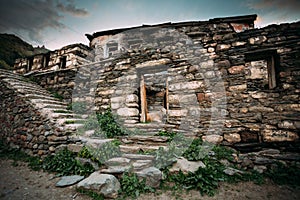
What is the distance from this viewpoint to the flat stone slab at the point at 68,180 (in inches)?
104

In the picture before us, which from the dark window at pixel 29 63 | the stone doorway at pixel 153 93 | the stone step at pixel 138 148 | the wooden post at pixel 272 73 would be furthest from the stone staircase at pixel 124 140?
the dark window at pixel 29 63

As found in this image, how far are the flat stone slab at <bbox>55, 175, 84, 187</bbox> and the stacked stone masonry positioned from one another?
64.9 inches

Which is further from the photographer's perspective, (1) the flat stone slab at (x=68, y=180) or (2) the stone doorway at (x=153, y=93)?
(2) the stone doorway at (x=153, y=93)

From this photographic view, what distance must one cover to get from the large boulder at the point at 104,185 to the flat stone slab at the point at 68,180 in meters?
0.26

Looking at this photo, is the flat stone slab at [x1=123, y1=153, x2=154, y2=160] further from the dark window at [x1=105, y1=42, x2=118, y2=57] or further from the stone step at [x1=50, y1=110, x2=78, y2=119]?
the dark window at [x1=105, y1=42, x2=118, y2=57]

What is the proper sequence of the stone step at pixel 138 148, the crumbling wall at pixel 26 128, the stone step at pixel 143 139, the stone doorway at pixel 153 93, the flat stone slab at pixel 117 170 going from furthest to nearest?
1. the stone doorway at pixel 153 93
2. the crumbling wall at pixel 26 128
3. the stone step at pixel 143 139
4. the stone step at pixel 138 148
5. the flat stone slab at pixel 117 170

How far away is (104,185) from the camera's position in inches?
92.9

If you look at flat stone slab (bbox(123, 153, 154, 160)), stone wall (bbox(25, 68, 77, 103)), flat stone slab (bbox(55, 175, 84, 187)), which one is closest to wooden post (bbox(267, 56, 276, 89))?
flat stone slab (bbox(123, 153, 154, 160))

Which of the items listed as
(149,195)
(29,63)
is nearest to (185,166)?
(149,195)

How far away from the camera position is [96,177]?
254cm

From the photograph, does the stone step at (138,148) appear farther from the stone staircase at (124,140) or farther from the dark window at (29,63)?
the dark window at (29,63)

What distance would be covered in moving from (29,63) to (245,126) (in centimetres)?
964

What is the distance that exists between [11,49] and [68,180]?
15474mm

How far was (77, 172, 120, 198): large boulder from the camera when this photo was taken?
2312 mm
